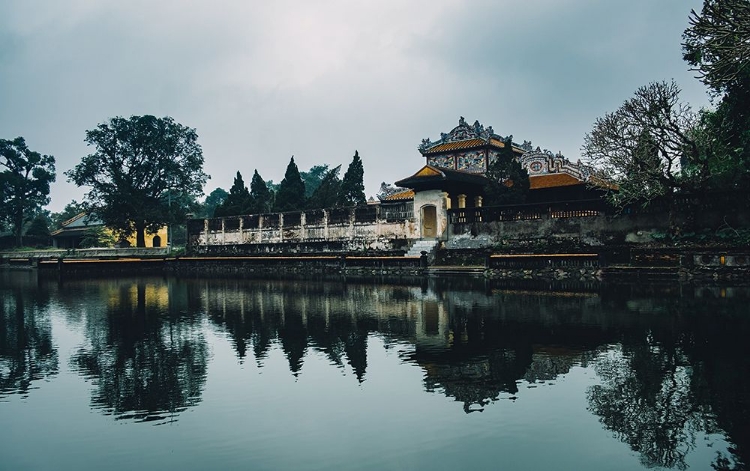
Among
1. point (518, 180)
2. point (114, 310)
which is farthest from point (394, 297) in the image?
point (518, 180)

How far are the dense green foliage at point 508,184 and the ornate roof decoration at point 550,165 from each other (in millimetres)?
1820

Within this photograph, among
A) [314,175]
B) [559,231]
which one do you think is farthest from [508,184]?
[314,175]

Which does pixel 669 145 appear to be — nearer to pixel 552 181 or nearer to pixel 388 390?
pixel 552 181

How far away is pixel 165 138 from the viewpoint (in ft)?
178

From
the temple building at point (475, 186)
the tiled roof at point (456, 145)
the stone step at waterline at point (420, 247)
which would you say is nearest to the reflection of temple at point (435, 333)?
the stone step at waterline at point (420, 247)

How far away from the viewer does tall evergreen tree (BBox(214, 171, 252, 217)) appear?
52688 mm

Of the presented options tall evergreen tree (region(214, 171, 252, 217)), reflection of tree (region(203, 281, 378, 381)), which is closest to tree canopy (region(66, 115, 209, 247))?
tall evergreen tree (region(214, 171, 252, 217))

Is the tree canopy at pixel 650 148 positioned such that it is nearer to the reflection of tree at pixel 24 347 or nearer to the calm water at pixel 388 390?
the calm water at pixel 388 390

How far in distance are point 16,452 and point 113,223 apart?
162 feet

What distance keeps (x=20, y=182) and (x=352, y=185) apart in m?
46.9

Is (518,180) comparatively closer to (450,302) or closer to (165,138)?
(450,302)

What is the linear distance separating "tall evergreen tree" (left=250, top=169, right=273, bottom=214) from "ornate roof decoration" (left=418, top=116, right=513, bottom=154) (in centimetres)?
1614

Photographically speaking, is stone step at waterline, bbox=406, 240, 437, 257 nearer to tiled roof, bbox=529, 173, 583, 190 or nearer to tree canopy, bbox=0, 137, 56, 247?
tiled roof, bbox=529, 173, 583, 190

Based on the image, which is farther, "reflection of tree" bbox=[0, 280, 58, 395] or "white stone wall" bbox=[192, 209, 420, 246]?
"white stone wall" bbox=[192, 209, 420, 246]
